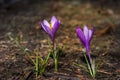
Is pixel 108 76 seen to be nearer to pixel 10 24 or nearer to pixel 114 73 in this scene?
pixel 114 73

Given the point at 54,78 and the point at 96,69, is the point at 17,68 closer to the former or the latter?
the point at 54,78

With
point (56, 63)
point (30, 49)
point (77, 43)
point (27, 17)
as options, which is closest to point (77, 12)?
point (27, 17)

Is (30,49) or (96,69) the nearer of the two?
(96,69)

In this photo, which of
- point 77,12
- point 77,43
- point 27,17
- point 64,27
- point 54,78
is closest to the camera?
point 54,78

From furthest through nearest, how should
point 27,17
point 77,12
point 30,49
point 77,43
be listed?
point 77,12
point 27,17
point 77,43
point 30,49

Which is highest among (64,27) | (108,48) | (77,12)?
(77,12)

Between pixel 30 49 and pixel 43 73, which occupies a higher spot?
pixel 30 49
